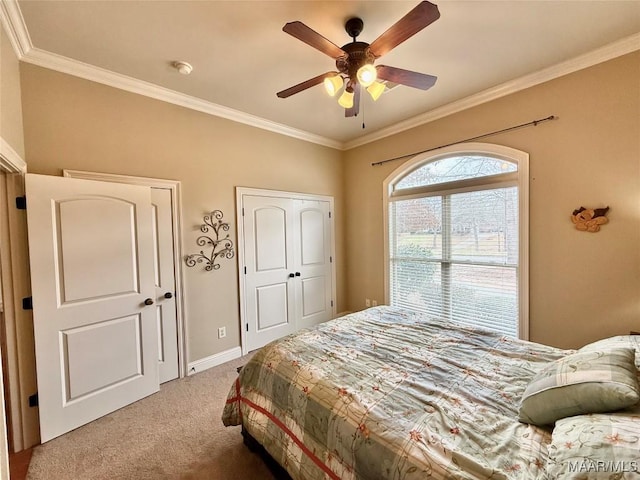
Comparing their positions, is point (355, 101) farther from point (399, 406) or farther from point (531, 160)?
point (399, 406)

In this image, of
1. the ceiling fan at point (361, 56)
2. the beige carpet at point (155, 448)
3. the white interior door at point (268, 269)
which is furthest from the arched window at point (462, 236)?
the beige carpet at point (155, 448)

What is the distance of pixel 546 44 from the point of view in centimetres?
220

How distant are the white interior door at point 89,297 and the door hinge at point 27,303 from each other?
64 mm

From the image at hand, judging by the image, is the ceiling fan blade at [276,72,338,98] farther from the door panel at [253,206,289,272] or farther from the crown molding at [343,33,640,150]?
the crown molding at [343,33,640,150]

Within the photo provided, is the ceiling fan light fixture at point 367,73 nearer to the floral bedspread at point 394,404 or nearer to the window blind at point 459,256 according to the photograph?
the floral bedspread at point 394,404

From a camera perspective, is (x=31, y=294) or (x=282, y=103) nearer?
(x=31, y=294)

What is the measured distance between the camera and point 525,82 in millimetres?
2670

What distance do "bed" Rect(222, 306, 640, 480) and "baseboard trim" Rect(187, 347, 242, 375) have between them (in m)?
1.25

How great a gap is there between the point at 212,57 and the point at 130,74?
838mm

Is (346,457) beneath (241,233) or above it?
beneath

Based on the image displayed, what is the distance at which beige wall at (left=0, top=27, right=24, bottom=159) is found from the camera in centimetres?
171

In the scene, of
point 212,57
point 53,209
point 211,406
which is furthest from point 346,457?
point 212,57

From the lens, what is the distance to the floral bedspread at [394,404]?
3.43 feet

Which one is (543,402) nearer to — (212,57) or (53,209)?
(212,57)
